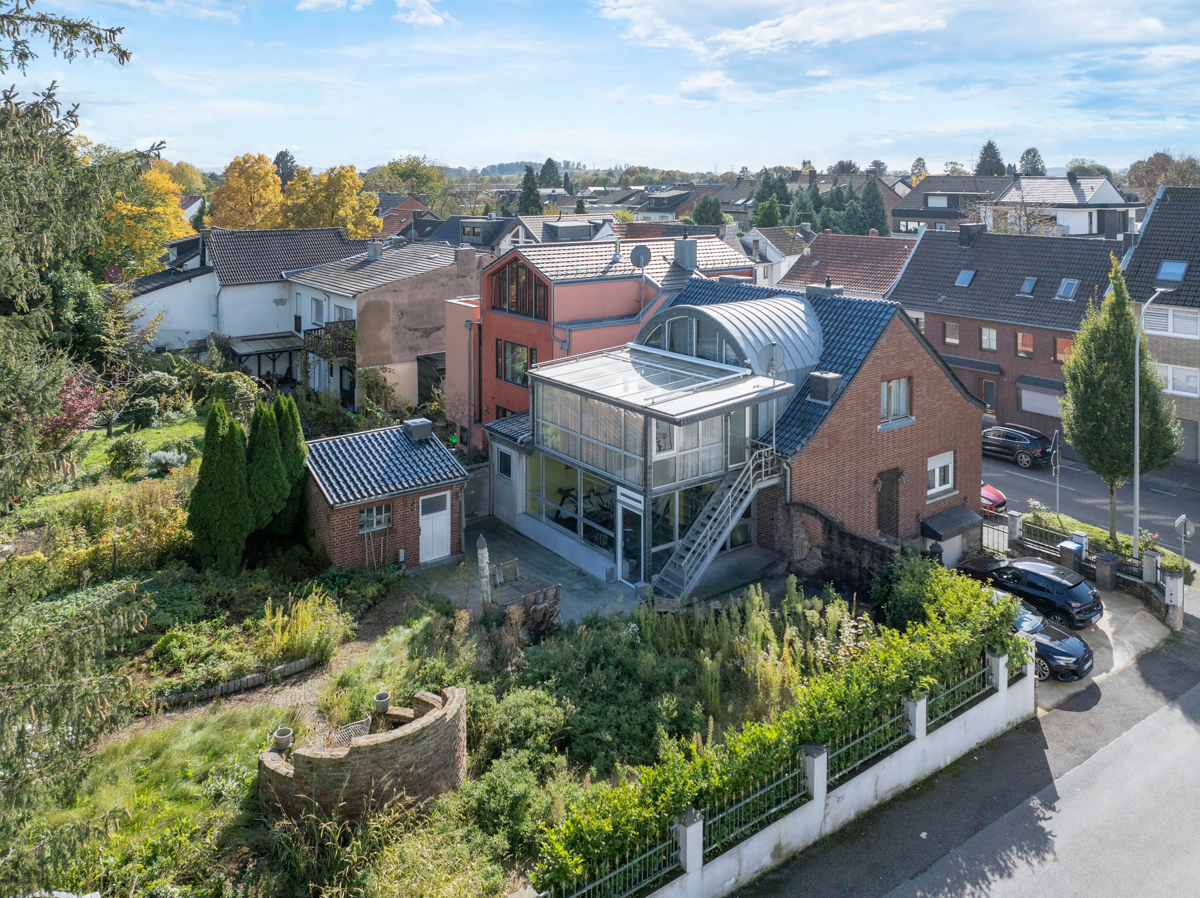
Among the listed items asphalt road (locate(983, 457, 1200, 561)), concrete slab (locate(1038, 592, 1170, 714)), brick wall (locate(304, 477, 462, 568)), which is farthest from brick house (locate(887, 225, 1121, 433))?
brick wall (locate(304, 477, 462, 568))

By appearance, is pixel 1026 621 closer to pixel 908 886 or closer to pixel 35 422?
pixel 908 886

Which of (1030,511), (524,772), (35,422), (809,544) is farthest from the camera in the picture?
(1030,511)

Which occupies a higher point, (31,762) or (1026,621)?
(31,762)

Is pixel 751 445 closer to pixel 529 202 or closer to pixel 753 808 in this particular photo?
pixel 753 808

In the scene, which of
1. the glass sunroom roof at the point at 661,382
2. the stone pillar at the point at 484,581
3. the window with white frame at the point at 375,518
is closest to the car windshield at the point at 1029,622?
the glass sunroom roof at the point at 661,382

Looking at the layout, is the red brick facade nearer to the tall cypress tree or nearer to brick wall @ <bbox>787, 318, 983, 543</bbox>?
brick wall @ <bbox>787, 318, 983, 543</bbox>

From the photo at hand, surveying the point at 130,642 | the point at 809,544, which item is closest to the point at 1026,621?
the point at 809,544
